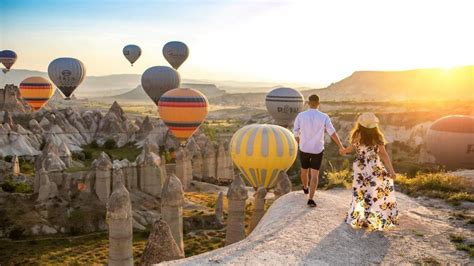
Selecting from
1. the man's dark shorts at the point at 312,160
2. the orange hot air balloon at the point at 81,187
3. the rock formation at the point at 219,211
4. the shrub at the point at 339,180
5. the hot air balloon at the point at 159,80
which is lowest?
the rock formation at the point at 219,211

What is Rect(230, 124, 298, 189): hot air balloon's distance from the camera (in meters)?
24.6

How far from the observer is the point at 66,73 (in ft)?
228

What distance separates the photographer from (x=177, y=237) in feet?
52.0

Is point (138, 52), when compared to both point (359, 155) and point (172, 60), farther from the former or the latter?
point (359, 155)

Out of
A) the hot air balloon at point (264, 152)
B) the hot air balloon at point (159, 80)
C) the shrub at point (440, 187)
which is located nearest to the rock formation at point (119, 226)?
the shrub at point (440, 187)

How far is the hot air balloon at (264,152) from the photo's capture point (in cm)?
2458

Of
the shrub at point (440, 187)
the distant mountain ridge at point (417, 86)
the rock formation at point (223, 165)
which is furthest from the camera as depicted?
the distant mountain ridge at point (417, 86)

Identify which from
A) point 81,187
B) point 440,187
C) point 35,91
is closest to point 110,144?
point 35,91

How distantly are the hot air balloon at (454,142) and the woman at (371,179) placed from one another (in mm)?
30654

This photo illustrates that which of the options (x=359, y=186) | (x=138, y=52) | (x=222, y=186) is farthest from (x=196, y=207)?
(x=138, y=52)

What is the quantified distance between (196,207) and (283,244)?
25.9m

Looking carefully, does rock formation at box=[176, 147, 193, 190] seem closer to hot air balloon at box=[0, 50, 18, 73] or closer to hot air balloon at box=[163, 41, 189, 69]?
hot air balloon at box=[163, 41, 189, 69]

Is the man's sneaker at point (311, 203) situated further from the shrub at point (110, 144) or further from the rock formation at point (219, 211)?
the shrub at point (110, 144)

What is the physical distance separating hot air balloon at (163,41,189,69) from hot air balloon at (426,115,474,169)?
151 ft
